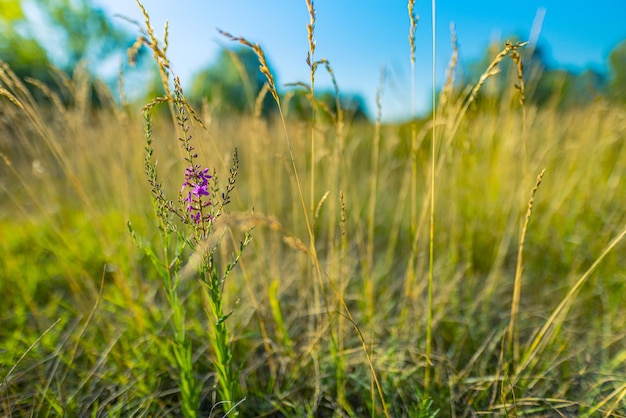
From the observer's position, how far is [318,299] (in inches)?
54.4

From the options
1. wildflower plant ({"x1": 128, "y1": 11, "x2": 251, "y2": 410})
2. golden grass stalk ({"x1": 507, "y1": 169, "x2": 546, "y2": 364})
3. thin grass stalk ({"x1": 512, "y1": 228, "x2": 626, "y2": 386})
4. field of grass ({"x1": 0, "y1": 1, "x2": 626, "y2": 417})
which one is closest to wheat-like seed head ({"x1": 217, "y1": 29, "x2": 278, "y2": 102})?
field of grass ({"x1": 0, "y1": 1, "x2": 626, "y2": 417})

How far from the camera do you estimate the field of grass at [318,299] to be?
871 mm

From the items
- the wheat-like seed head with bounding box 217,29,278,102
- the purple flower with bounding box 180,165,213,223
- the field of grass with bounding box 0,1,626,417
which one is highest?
the wheat-like seed head with bounding box 217,29,278,102

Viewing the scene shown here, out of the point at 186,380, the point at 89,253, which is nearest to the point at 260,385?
the point at 186,380

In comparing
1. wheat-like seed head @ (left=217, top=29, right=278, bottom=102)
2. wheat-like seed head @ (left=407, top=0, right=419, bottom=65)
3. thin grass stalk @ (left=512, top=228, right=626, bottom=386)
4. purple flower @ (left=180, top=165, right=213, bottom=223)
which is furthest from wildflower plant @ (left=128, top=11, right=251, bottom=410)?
thin grass stalk @ (left=512, top=228, right=626, bottom=386)

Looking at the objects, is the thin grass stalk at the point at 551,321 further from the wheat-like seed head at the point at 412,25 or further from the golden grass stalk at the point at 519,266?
the wheat-like seed head at the point at 412,25

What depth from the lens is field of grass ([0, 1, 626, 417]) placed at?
87cm

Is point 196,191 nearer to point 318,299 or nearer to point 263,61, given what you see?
point 263,61

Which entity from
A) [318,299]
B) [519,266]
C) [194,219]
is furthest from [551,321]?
[194,219]

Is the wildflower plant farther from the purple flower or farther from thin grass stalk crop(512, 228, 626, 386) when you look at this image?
thin grass stalk crop(512, 228, 626, 386)

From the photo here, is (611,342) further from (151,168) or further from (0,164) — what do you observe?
(0,164)

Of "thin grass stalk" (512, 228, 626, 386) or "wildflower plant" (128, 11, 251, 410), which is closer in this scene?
"wildflower plant" (128, 11, 251, 410)

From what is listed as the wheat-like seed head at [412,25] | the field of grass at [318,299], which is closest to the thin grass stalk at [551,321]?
the field of grass at [318,299]

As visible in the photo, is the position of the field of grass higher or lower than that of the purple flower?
lower
